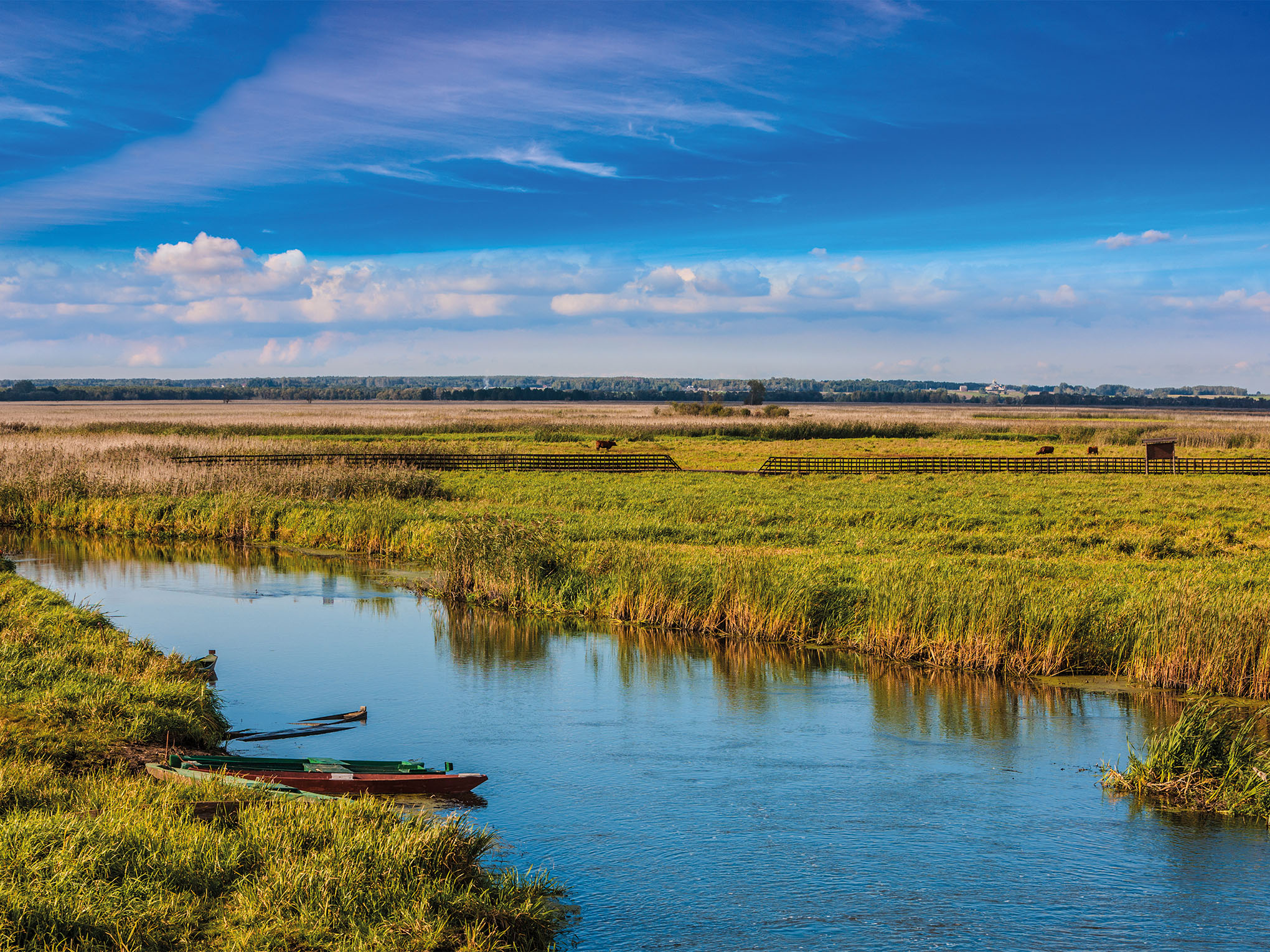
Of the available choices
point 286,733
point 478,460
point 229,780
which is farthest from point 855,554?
point 478,460

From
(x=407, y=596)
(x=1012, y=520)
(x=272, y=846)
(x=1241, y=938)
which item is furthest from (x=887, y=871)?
(x=1012, y=520)

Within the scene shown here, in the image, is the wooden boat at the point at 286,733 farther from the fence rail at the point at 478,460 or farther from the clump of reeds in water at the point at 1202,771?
A: the fence rail at the point at 478,460

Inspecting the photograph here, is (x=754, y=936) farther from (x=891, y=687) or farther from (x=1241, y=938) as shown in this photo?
(x=891, y=687)

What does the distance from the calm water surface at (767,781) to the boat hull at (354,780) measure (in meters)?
0.52

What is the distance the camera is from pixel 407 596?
939 inches

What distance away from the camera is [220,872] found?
771 cm

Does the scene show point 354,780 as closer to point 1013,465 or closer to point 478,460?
point 478,460

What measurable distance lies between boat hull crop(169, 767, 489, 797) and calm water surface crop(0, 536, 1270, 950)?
523 mm

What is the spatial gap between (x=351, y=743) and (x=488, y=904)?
5.80m

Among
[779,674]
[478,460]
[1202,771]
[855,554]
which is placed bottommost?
[779,674]

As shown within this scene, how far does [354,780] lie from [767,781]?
15.7 ft

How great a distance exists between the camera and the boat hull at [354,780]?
10039mm

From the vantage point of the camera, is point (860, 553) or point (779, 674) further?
point (860, 553)

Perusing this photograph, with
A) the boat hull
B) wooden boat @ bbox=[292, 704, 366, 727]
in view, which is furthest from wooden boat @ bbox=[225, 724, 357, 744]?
the boat hull
